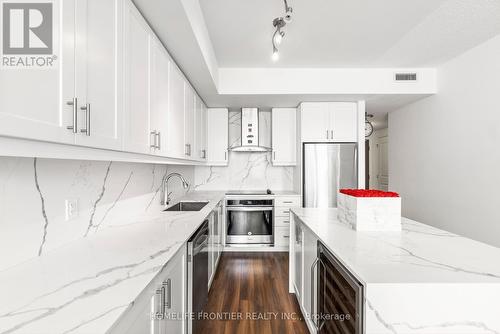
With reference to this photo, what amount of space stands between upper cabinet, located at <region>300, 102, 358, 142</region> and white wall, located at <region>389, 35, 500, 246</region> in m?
1.04

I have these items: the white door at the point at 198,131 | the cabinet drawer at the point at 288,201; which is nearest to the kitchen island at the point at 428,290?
the white door at the point at 198,131

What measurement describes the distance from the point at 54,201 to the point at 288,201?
3.03 m

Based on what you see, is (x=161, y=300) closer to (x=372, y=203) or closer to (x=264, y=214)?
(x=372, y=203)

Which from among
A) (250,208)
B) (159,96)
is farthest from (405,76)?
(159,96)

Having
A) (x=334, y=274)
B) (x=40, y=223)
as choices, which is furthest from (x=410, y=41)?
(x=40, y=223)

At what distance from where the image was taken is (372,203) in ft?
5.19

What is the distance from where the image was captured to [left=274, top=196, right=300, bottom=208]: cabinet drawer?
12.3 feet

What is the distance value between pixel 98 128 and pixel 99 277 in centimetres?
63

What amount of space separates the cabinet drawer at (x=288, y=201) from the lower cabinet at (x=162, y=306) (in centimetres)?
237

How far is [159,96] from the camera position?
186cm

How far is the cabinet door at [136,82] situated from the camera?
1363 mm

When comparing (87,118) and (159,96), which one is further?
(159,96)

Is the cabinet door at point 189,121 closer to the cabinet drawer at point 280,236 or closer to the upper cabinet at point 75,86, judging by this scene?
the upper cabinet at point 75,86

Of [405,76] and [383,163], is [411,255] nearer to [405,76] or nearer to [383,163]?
[405,76]
